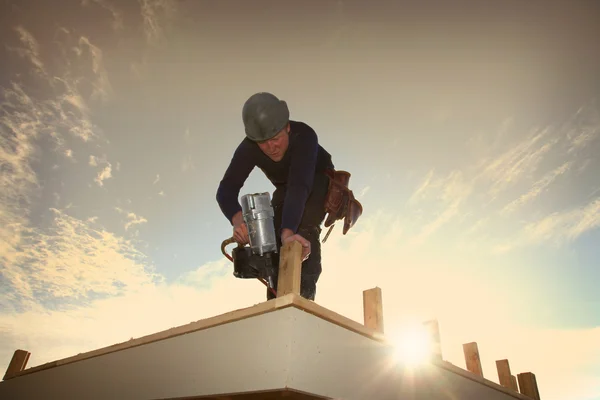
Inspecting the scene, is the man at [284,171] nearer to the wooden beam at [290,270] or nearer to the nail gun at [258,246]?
the nail gun at [258,246]

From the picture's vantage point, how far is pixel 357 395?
2.18m

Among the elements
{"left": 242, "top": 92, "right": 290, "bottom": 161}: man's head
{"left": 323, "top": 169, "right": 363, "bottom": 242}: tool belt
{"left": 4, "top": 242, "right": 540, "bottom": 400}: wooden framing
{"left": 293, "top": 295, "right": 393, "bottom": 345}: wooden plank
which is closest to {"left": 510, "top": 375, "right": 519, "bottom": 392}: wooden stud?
{"left": 4, "top": 242, "right": 540, "bottom": 400}: wooden framing

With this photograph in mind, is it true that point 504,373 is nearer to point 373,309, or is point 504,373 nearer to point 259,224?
point 373,309

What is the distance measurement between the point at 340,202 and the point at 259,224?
115cm

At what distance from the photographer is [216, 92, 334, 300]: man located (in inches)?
127

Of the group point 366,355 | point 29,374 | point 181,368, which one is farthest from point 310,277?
point 29,374

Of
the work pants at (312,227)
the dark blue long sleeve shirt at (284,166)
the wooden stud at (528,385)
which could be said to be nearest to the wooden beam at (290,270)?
the dark blue long sleeve shirt at (284,166)

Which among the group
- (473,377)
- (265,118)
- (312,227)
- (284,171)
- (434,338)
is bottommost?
(473,377)

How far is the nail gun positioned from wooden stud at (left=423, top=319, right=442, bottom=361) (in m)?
1.45

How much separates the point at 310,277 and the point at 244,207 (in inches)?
40.2

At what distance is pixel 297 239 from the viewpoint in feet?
8.30

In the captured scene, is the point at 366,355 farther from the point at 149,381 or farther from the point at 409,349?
the point at 149,381

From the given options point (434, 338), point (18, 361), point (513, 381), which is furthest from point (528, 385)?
point (18, 361)

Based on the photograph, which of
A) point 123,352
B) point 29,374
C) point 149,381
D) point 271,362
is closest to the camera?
point 271,362
